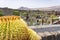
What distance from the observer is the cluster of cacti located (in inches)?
21.9

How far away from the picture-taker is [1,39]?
552mm

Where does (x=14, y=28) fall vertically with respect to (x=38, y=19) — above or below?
above

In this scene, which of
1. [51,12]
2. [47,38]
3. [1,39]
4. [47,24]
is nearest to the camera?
[1,39]

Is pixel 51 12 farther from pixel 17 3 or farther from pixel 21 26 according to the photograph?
pixel 21 26

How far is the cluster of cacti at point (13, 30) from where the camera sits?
56 cm

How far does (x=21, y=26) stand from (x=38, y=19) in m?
1.50

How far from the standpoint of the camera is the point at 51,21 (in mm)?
2160

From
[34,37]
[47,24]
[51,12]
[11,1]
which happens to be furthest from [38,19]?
[34,37]

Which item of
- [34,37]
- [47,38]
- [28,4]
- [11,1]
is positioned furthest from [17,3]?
[34,37]

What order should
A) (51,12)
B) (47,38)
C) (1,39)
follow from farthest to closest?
(51,12) < (47,38) < (1,39)

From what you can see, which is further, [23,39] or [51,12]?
[51,12]

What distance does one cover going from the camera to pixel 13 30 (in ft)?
1.85

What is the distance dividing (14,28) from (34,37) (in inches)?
3.6

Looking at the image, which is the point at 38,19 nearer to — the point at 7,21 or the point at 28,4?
the point at 28,4
